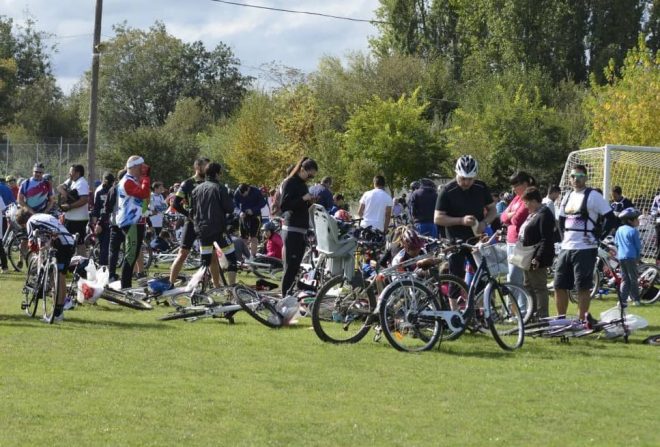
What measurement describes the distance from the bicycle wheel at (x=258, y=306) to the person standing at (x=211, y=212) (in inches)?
68.0

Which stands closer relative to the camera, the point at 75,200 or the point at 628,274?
the point at 628,274

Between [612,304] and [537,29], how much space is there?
168 ft

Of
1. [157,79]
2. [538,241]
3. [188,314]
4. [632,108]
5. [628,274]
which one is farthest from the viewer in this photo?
[157,79]

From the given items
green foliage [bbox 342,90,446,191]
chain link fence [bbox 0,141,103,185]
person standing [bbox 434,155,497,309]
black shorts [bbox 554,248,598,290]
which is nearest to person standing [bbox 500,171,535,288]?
black shorts [bbox 554,248,598,290]

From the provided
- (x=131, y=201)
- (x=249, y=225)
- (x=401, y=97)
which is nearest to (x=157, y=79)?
(x=401, y=97)

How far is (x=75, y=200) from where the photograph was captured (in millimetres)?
18281

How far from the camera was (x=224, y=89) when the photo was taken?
99438mm

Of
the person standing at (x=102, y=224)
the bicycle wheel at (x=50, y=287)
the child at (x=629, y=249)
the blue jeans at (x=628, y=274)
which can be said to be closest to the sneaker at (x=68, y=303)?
the bicycle wheel at (x=50, y=287)

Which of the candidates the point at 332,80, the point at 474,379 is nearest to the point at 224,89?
the point at 332,80

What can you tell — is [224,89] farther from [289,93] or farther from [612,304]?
[612,304]

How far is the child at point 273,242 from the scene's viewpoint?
20.3 meters

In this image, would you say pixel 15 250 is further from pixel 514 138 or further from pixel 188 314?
pixel 514 138

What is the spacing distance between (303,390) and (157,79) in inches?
3568

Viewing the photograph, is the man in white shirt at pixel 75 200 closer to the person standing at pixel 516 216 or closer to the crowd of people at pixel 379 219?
the crowd of people at pixel 379 219
